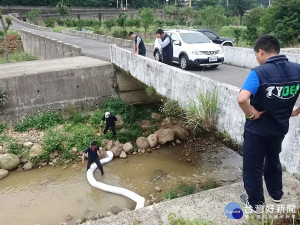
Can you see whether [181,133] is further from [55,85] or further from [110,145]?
[55,85]

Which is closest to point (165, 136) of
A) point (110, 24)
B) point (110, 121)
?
point (110, 121)

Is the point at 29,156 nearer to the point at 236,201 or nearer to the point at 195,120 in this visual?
the point at 195,120

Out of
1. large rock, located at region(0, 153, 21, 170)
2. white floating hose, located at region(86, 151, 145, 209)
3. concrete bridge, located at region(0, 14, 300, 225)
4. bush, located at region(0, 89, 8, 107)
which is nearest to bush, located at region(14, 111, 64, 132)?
concrete bridge, located at region(0, 14, 300, 225)

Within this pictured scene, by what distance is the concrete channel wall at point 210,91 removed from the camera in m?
3.91

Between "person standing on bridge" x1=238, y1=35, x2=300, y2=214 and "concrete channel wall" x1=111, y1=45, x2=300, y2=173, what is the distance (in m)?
0.83

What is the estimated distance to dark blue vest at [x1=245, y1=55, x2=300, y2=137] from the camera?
2830 mm

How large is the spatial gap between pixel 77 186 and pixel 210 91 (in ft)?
17.0

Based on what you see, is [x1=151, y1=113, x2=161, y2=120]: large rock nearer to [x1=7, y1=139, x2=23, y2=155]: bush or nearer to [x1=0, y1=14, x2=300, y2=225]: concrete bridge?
[x1=0, y1=14, x2=300, y2=225]: concrete bridge

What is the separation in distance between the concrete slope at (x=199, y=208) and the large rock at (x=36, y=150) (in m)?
7.23

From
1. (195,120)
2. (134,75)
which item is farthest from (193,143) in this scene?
(195,120)

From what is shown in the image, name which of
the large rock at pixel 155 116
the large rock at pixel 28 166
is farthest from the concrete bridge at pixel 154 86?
the large rock at pixel 28 166

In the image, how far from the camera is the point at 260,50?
299 cm

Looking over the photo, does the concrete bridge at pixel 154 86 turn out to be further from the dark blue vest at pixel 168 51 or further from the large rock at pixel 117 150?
the large rock at pixel 117 150

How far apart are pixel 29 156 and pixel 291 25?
54.8 ft
